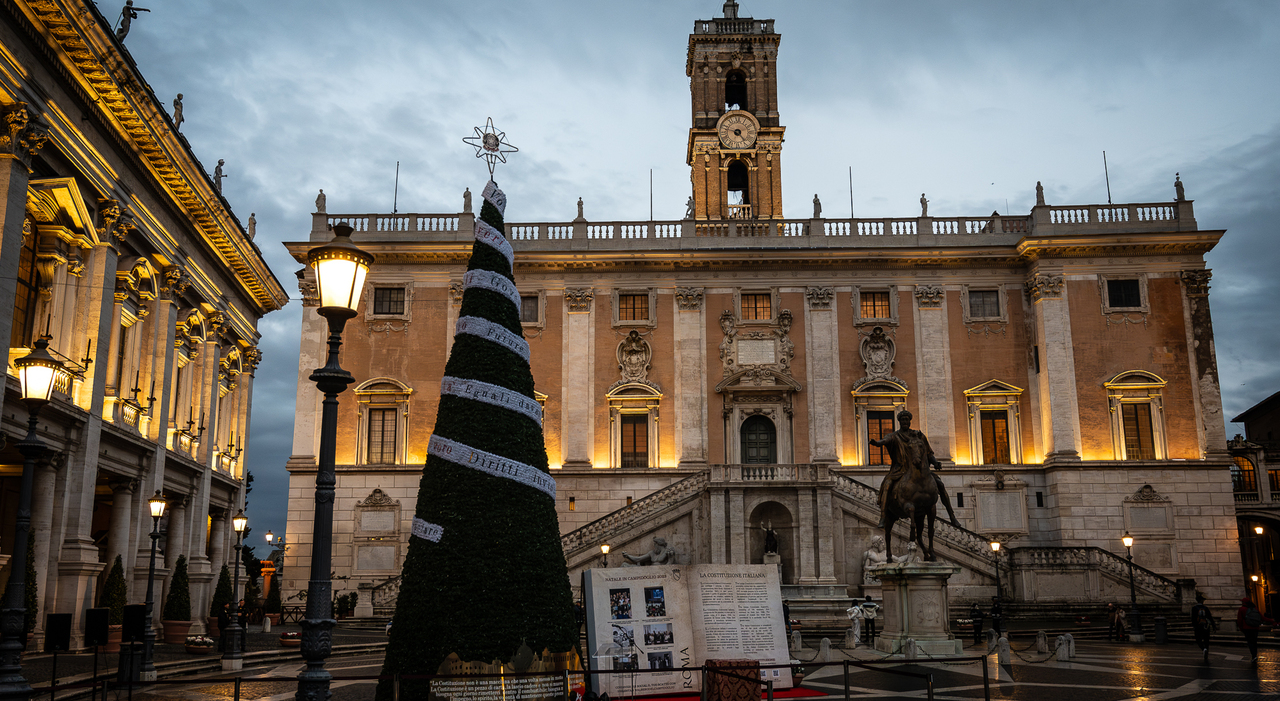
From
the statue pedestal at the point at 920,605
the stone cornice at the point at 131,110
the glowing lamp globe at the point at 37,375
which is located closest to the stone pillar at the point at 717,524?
the statue pedestal at the point at 920,605

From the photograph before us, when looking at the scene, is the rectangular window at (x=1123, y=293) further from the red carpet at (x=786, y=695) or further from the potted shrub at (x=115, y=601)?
the potted shrub at (x=115, y=601)

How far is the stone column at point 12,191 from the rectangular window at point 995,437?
34966mm

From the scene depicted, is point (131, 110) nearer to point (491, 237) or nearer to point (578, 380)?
point (491, 237)

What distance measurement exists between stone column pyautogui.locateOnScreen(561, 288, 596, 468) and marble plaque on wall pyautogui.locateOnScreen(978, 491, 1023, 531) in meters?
16.2

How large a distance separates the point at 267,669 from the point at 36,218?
11.9m

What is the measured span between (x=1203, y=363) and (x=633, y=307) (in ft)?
78.1

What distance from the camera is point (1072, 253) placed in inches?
1656

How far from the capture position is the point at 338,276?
880 cm

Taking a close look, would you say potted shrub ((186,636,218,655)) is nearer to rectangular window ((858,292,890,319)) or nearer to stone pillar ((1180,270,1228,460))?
rectangular window ((858,292,890,319))

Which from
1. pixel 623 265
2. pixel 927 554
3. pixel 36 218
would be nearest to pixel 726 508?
pixel 623 265

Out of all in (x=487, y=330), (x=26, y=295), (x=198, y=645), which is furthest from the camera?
(x=198, y=645)

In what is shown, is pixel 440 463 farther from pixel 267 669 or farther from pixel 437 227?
pixel 437 227

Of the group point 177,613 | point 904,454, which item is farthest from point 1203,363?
point 177,613

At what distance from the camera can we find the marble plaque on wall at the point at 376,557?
40094 mm
